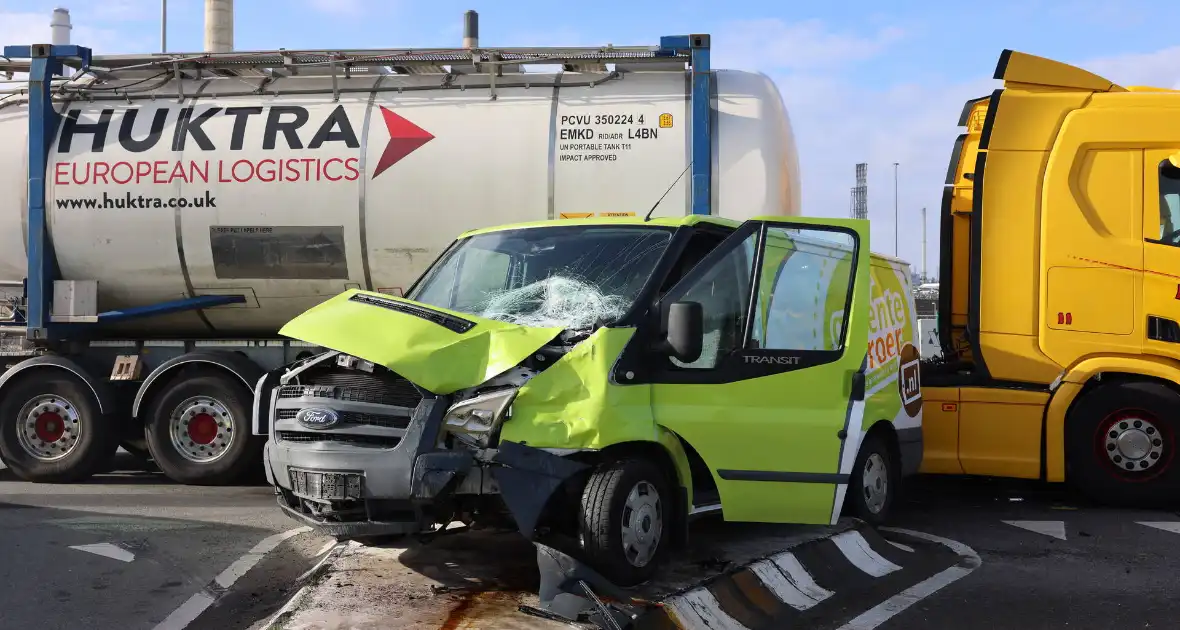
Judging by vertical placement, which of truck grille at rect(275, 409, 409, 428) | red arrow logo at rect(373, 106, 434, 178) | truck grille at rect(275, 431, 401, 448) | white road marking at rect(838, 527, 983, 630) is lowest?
white road marking at rect(838, 527, 983, 630)

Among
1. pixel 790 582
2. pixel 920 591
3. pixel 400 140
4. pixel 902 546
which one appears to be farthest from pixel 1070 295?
pixel 400 140

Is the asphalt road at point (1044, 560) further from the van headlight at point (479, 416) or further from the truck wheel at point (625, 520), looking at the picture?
the van headlight at point (479, 416)

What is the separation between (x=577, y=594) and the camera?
520cm

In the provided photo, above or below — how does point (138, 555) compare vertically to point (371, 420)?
below

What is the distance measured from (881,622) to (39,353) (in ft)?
25.7

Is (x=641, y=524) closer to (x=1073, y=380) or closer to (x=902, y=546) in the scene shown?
(x=902, y=546)

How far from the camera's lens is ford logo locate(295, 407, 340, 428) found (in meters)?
5.55

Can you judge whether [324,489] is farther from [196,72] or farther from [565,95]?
[196,72]

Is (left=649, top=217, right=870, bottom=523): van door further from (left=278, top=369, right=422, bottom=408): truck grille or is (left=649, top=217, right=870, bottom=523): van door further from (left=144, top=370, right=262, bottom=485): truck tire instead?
(left=144, top=370, right=262, bottom=485): truck tire

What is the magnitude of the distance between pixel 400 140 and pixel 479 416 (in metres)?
4.81

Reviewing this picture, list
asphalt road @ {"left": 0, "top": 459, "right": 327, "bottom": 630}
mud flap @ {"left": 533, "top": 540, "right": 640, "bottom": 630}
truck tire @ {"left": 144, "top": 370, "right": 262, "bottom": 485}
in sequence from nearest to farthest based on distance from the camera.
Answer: mud flap @ {"left": 533, "top": 540, "right": 640, "bottom": 630}, asphalt road @ {"left": 0, "top": 459, "right": 327, "bottom": 630}, truck tire @ {"left": 144, "top": 370, "right": 262, "bottom": 485}

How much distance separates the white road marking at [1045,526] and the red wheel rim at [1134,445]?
30.4 inches

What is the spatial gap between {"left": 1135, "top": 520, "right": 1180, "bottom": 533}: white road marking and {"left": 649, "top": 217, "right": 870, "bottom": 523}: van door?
290 cm

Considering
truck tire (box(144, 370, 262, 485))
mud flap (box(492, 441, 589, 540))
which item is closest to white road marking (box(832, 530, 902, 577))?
mud flap (box(492, 441, 589, 540))
